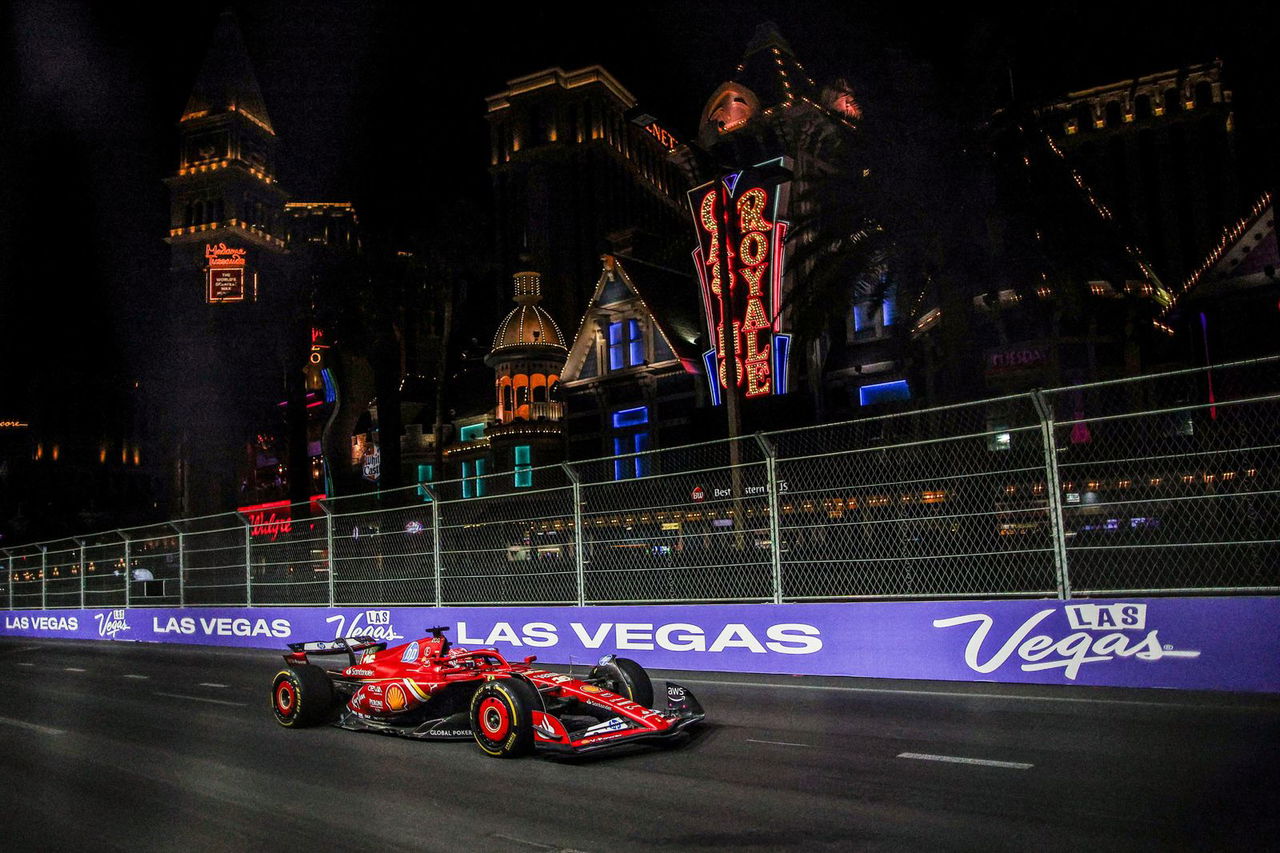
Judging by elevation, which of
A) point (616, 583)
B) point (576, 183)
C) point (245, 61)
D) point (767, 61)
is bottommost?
point (616, 583)

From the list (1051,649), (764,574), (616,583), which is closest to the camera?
(1051,649)

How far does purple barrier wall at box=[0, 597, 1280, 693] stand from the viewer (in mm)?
8602

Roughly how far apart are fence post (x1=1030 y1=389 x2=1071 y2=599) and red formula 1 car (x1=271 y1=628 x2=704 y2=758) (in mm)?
4202

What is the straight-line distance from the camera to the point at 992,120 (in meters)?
21.3

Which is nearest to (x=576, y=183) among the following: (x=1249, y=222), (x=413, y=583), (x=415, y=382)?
(x=415, y=382)

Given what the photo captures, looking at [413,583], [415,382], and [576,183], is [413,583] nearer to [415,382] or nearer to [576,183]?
[415,382]

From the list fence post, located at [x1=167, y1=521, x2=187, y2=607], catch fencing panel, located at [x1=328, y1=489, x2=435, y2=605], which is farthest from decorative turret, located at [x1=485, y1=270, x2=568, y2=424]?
catch fencing panel, located at [x1=328, y1=489, x2=435, y2=605]

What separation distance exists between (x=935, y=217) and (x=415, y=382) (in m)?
53.6

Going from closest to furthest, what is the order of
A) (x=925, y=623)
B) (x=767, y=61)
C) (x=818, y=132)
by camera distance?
(x=925, y=623) → (x=818, y=132) → (x=767, y=61)

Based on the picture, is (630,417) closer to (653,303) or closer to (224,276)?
(653,303)

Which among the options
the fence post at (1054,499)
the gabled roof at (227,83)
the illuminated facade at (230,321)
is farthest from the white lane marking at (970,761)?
the gabled roof at (227,83)

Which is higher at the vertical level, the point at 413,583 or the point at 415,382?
the point at 415,382

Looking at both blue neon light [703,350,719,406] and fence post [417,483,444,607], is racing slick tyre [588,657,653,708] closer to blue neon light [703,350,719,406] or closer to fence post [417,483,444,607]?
fence post [417,483,444,607]

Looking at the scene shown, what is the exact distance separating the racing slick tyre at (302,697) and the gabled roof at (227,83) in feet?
393
